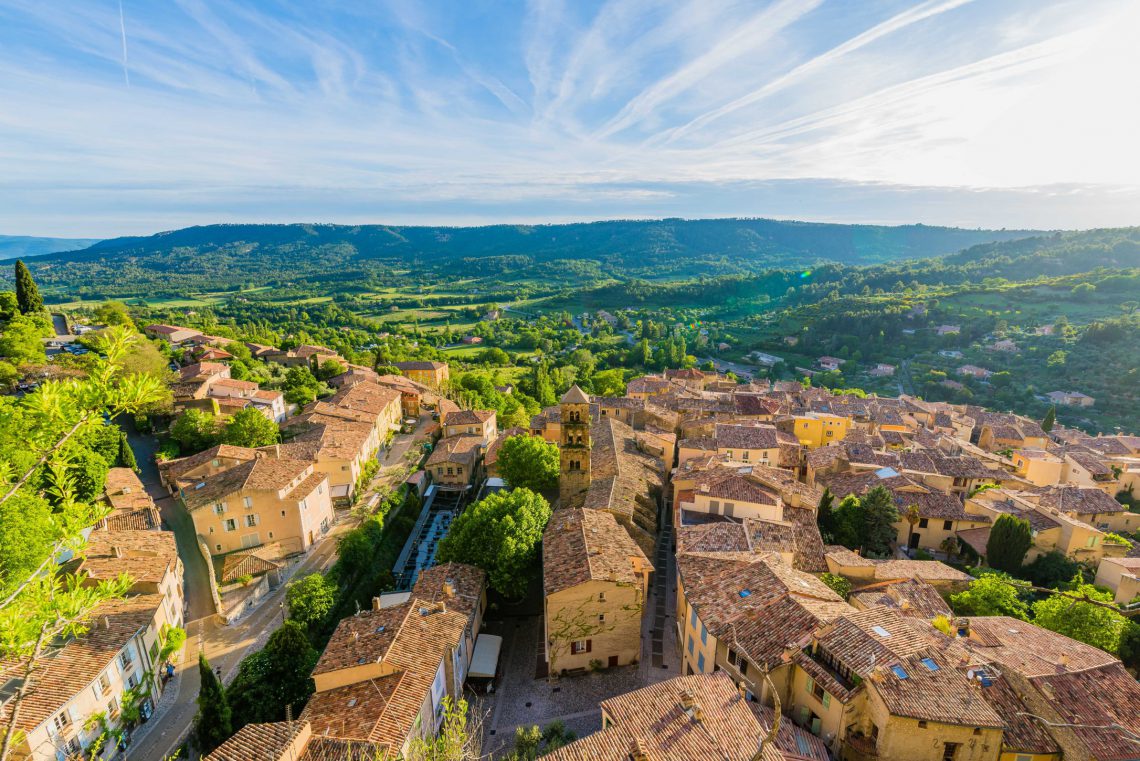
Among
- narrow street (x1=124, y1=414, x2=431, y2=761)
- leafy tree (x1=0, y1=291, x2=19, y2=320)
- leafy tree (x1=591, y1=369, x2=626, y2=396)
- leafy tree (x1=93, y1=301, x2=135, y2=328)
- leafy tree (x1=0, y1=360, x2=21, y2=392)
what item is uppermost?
leafy tree (x1=0, y1=291, x2=19, y2=320)

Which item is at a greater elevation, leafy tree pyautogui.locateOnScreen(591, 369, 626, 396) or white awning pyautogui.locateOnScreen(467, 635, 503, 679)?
white awning pyautogui.locateOnScreen(467, 635, 503, 679)

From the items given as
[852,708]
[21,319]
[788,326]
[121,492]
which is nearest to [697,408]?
[852,708]

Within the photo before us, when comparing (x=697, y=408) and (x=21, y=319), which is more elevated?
(x=21, y=319)

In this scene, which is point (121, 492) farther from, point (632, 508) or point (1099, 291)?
point (1099, 291)

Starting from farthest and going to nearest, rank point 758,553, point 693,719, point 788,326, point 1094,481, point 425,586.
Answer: point 788,326, point 1094,481, point 425,586, point 758,553, point 693,719

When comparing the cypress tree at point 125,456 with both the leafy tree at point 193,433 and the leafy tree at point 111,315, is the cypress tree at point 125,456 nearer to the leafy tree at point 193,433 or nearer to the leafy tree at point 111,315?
the leafy tree at point 193,433

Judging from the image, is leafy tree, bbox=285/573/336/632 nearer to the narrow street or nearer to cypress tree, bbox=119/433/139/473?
the narrow street

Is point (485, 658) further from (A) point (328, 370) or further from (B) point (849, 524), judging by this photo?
(A) point (328, 370)

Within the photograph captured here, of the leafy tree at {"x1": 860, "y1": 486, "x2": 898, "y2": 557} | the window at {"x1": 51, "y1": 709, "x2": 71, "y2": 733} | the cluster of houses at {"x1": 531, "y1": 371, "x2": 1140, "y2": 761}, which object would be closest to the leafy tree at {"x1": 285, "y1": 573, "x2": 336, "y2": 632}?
the window at {"x1": 51, "y1": 709, "x2": 71, "y2": 733}
